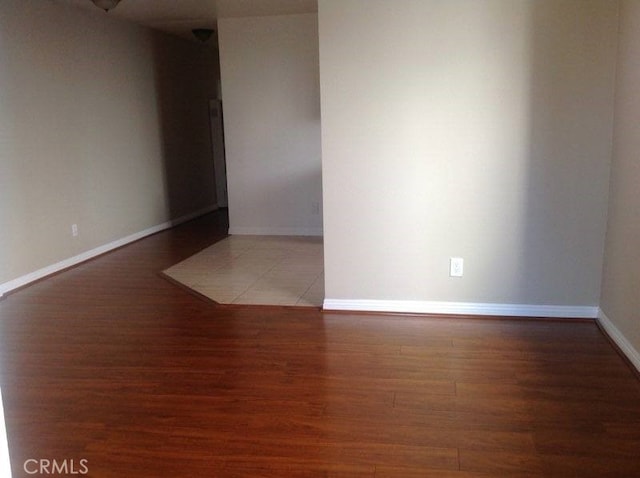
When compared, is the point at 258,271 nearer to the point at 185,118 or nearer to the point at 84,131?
the point at 84,131

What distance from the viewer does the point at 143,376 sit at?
290cm

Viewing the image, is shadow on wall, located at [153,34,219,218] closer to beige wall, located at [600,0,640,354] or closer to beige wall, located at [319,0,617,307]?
beige wall, located at [319,0,617,307]

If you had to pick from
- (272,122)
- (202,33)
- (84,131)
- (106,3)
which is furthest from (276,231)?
(106,3)

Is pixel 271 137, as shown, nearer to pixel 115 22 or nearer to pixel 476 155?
pixel 115 22

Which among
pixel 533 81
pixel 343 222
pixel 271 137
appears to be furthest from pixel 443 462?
pixel 271 137

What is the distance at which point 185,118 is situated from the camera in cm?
769

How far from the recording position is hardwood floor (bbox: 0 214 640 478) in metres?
2.15

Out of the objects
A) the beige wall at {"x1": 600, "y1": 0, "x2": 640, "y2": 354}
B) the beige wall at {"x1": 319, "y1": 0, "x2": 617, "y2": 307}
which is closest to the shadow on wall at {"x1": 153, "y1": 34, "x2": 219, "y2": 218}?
the beige wall at {"x1": 319, "y1": 0, "x2": 617, "y2": 307}

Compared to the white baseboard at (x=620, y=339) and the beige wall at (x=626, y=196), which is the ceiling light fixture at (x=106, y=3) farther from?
the white baseboard at (x=620, y=339)

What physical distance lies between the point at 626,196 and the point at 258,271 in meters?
Answer: 2.88

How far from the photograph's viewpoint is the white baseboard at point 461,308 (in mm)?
3555

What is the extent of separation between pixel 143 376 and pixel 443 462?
154 centimetres

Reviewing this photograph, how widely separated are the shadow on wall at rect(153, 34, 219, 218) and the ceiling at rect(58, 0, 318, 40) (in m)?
0.77

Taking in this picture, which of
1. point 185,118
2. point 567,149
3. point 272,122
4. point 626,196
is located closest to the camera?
point 626,196
